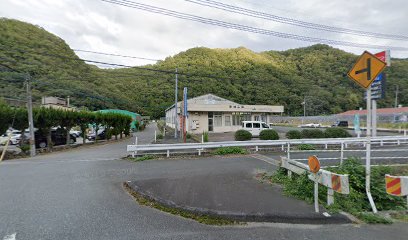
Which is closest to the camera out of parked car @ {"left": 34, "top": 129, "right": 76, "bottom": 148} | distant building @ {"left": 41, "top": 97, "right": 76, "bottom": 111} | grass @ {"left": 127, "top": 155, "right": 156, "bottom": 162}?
grass @ {"left": 127, "top": 155, "right": 156, "bottom": 162}

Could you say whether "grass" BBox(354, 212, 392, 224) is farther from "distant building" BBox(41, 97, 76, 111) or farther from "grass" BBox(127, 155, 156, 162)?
"distant building" BBox(41, 97, 76, 111)

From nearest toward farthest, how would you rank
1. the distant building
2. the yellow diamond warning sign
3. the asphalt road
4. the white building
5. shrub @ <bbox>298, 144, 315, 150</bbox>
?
the asphalt road, the yellow diamond warning sign, shrub @ <bbox>298, 144, 315, 150</bbox>, the white building, the distant building

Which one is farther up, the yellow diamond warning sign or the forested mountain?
the forested mountain

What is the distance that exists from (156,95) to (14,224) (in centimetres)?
4232

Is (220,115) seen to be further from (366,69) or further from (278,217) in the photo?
(278,217)

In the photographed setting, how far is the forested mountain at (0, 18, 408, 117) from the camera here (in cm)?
2739

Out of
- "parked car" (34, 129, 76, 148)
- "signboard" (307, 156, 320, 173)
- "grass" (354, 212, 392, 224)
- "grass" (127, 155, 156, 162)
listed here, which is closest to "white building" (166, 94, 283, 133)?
"parked car" (34, 129, 76, 148)

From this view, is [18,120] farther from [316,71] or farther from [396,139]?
[316,71]

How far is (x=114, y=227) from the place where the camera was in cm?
388

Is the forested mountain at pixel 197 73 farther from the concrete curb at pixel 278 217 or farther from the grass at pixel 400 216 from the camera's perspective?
the concrete curb at pixel 278 217

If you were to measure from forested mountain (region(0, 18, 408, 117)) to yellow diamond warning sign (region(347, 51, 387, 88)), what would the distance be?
62.4 feet

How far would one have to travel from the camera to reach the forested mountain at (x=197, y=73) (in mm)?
27391

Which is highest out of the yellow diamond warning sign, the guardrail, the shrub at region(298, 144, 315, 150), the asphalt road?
the yellow diamond warning sign

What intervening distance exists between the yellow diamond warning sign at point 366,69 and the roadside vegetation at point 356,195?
2112 millimetres
